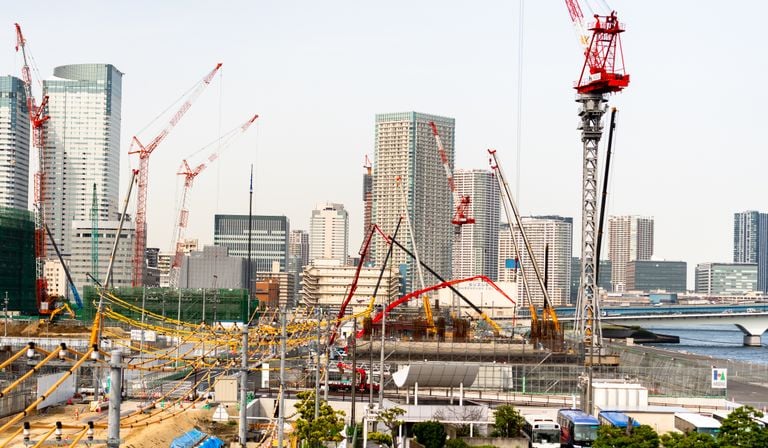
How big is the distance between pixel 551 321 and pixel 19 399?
61467 millimetres

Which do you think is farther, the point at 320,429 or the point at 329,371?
the point at 329,371

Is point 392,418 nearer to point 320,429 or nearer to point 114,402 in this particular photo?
point 320,429

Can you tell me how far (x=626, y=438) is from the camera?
37.1 meters

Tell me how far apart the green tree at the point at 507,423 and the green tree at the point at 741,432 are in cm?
954

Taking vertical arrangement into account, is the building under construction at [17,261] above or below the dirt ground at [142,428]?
above

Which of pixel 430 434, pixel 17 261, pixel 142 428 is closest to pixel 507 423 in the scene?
pixel 430 434

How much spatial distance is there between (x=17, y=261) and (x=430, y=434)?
439ft

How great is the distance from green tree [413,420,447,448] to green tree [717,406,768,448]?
1109 centimetres

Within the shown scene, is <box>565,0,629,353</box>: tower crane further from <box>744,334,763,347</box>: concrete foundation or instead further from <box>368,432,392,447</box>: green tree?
<box>744,334,763,347</box>: concrete foundation

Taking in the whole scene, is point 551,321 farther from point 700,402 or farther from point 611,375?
point 700,402

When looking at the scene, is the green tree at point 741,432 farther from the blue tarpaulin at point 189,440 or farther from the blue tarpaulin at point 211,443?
the blue tarpaulin at point 189,440

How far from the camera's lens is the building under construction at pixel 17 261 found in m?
160

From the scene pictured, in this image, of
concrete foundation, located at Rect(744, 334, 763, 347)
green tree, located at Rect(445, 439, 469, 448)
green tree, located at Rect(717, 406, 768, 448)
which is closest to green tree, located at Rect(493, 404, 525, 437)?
green tree, located at Rect(445, 439, 469, 448)

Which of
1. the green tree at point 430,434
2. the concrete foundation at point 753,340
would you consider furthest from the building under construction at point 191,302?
the green tree at point 430,434
